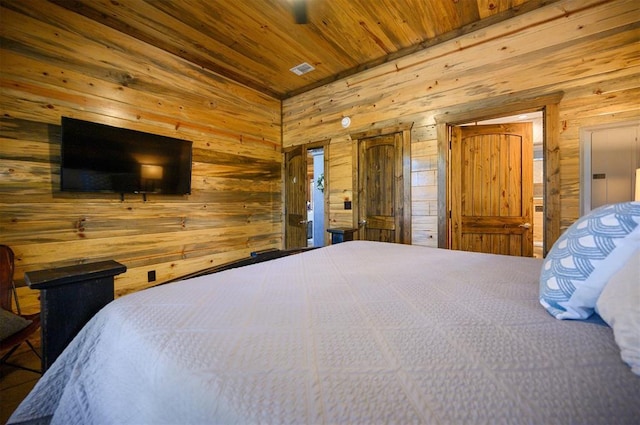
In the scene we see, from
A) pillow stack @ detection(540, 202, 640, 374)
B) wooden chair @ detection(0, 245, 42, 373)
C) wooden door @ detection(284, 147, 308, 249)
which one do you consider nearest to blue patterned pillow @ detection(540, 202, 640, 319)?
pillow stack @ detection(540, 202, 640, 374)

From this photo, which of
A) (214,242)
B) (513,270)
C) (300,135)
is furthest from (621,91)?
(214,242)

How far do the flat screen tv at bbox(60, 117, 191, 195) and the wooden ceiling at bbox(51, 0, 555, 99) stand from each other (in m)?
1.04

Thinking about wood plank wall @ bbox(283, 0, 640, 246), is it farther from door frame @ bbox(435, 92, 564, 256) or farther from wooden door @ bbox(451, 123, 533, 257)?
wooden door @ bbox(451, 123, 533, 257)

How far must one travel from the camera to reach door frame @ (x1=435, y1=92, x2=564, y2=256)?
2.26 meters

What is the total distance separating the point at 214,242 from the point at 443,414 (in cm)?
344

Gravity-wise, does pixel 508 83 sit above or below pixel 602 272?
above

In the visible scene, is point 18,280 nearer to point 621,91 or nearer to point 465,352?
point 465,352

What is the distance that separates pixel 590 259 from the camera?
74 centimetres

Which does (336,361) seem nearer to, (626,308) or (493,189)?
(626,308)

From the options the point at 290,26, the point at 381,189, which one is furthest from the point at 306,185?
the point at 290,26

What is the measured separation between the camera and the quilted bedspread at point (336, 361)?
→ 0.46 m

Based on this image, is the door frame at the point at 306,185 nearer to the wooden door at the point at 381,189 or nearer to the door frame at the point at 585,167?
the wooden door at the point at 381,189

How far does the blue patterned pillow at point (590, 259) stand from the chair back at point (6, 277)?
9.47 feet

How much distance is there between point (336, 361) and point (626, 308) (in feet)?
2.16
